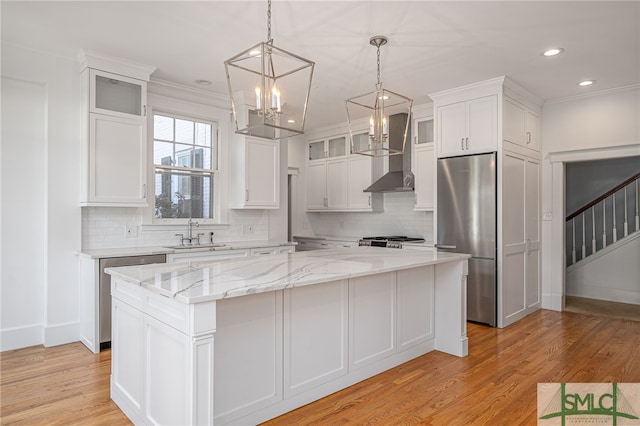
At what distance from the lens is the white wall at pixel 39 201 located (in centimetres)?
363

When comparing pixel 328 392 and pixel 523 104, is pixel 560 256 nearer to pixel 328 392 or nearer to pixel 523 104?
pixel 523 104

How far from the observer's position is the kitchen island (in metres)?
1.90

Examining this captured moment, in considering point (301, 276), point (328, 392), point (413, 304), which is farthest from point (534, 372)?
point (301, 276)

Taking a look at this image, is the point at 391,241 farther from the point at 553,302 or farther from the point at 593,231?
the point at 593,231

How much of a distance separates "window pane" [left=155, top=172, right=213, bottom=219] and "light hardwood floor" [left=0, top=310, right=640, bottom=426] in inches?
66.5

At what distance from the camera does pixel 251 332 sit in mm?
2307

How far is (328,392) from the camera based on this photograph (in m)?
2.71

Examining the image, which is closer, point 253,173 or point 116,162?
point 116,162

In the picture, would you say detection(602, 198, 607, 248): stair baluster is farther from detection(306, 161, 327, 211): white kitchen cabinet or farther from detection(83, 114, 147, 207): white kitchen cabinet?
detection(83, 114, 147, 207): white kitchen cabinet

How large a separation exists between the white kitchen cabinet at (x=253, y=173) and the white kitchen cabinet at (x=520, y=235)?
2750mm

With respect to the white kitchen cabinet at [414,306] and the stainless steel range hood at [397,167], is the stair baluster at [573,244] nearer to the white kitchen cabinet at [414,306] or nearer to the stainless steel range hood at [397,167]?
the stainless steel range hood at [397,167]

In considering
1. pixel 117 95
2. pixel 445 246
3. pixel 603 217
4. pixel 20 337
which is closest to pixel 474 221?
pixel 445 246

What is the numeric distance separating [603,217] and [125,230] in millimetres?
6647

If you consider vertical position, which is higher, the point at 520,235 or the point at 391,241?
the point at 520,235
